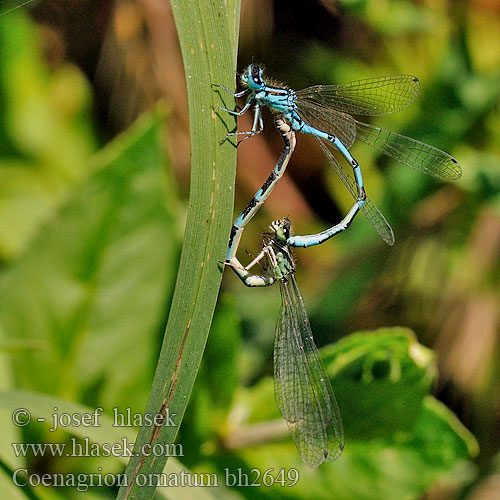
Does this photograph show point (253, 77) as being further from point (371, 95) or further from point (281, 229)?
point (371, 95)

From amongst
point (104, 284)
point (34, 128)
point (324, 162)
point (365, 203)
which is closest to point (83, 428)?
point (104, 284)

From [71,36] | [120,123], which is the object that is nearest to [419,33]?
[120,123]

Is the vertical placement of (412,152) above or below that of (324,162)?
below

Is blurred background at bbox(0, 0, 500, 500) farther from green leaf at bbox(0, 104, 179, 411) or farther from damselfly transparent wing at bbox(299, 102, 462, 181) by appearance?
damselfly transparent wing at bbox(299, 102, 462, 181)

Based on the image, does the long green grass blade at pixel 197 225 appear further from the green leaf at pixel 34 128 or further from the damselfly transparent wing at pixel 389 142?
the green leaf at pixel 34 128

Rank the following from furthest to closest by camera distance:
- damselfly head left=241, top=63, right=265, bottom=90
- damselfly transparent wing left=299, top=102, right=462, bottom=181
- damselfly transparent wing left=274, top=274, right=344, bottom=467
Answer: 1. damselfly transparent wing left=299, top=102, right=462, bottom=181
2. damselfly head left=241, top=63, right=265, bottom=90
3. damselfly transparent wing left=274, top=274, right=344, bottom=467

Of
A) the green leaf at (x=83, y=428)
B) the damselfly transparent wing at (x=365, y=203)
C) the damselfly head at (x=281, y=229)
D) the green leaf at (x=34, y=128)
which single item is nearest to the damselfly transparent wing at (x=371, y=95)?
the damselfly transparent wing at (x=365, y=203)

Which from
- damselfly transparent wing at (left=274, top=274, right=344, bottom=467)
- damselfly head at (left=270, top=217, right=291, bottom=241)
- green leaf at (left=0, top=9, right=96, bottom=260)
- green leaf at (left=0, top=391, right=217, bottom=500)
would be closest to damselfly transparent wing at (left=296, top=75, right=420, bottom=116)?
damselfly head at (left=270, top=217, right=291, bottom=241)
